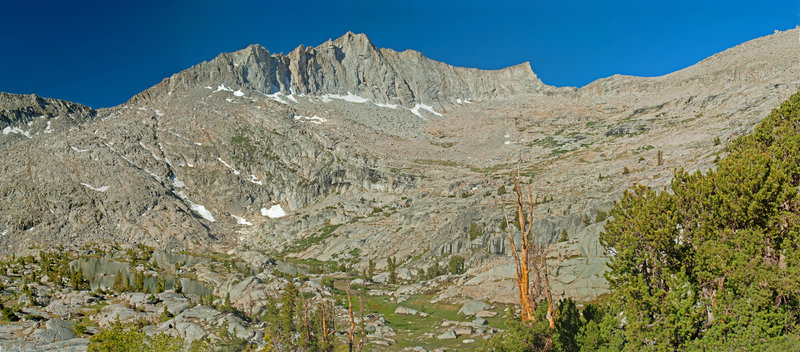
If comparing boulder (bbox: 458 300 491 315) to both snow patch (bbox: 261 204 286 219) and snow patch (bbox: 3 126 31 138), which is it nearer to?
snow patch (bbox: 261 204 286 219)

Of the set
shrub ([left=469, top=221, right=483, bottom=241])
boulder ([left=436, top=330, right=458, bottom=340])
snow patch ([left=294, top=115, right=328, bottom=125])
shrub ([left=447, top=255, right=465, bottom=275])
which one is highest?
snow patch ([left=294, top=115, right=328, bottom=125])

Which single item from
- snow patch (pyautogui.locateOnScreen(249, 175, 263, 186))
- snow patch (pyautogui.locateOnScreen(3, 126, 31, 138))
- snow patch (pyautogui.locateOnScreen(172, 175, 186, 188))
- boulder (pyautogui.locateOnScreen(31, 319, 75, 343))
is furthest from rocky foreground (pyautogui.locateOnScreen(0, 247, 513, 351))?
snow patch (pyautogui.locateOnScreen(3, 126, 31, 138))

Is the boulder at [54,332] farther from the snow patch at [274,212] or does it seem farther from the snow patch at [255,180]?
the snow patch at [255,180]

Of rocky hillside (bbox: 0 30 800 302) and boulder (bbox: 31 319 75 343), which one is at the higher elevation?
rocky hillside (bbox: 0 30 800 302)

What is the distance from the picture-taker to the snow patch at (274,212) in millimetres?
144375

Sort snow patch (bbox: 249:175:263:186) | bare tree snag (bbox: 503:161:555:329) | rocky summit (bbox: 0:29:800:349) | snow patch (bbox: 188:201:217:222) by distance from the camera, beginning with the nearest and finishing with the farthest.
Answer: bare tree snag (bbox: 503:161:555:329) → rocky summit (bbox: 0:29:800:349) → snow patch (bbox: 188:201:217:222) → snow patch (bbox: 249:175:263:186)

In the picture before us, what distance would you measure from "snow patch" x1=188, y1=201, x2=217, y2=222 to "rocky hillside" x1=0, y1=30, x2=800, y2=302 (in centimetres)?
85

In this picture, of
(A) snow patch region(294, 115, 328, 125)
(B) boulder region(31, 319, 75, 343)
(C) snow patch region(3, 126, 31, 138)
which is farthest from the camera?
(A) snow patch region(294, 115, 328, 125)

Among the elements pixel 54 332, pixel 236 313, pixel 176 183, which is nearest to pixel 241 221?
pixel 176 183

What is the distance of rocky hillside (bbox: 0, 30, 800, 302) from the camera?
87.9 m

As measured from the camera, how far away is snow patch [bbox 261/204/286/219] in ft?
474

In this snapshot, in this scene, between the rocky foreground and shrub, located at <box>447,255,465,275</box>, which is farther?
shrub, located at <box>447,255,465,275</box>

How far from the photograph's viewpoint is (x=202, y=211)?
14325 cm

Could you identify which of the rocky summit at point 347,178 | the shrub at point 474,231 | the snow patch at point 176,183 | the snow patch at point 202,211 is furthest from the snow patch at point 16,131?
the shrub at point 474,231
